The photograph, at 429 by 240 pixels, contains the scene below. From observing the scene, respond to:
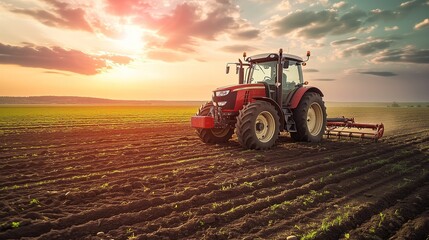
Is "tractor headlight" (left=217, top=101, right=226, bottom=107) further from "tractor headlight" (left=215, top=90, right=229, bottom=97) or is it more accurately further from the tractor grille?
"tractor headlight" (left=215, top=90, right=229, bottom=97)

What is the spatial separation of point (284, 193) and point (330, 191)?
773 millimetres

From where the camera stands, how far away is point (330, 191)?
4.74m

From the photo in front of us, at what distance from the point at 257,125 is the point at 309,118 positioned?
2759 millimetres

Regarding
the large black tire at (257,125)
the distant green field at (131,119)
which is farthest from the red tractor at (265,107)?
the distant green field at (131,119)

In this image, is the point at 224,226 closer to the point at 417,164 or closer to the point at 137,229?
the point at 137,229

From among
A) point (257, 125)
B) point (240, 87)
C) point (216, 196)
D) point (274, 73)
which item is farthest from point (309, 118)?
point (216, 196)

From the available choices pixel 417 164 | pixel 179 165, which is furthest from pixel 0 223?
pixel 417 164

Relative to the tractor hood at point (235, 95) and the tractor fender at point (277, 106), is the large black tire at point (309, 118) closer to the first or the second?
the tractor fender at point (277, 106)

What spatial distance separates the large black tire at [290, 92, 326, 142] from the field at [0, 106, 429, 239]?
1681 mm

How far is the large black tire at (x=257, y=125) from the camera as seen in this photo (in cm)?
779

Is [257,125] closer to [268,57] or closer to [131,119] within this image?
[268,57]

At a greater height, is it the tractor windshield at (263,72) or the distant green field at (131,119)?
the tractor windshield at (263,72)

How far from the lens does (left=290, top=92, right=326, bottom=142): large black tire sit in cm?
927

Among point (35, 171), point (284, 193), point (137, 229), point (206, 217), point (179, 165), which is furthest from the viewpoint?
point (179, 165)
